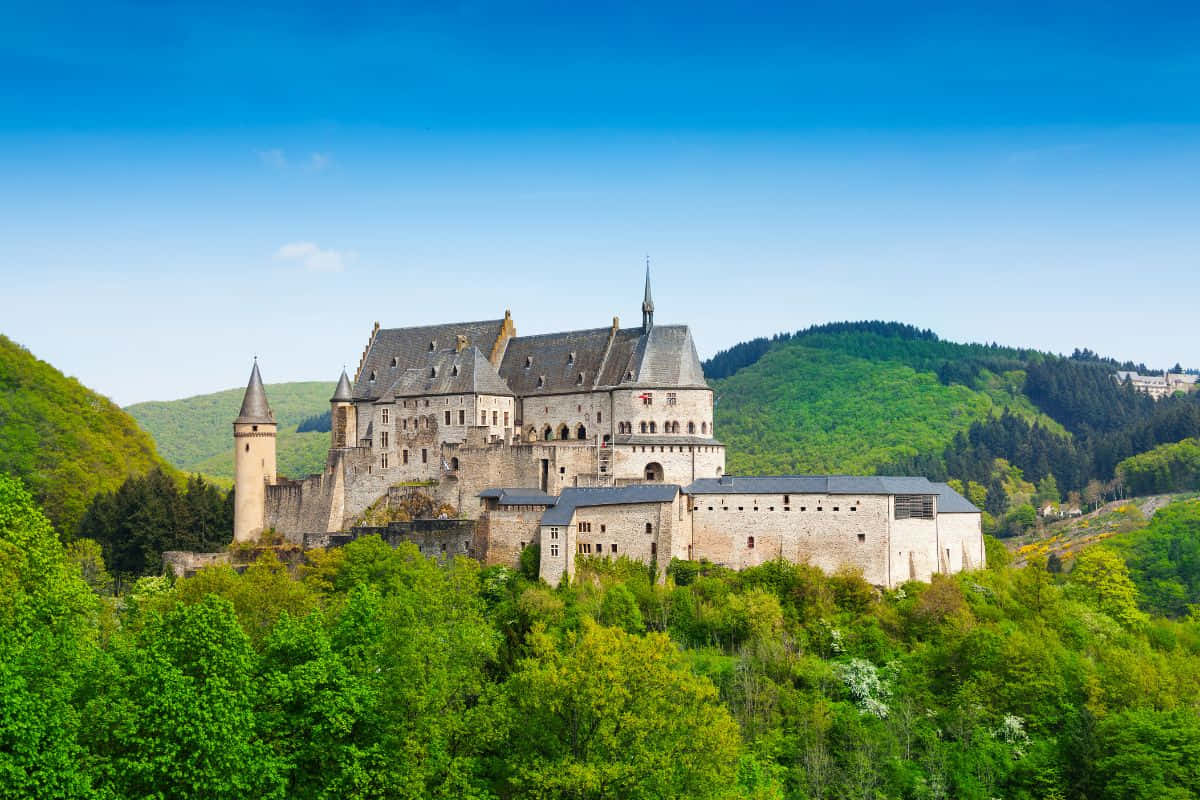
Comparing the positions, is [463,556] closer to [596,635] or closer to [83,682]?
[596,635]

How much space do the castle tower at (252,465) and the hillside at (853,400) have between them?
73.3 meters

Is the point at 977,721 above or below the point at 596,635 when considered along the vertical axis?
below

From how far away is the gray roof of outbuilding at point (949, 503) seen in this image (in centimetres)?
6000

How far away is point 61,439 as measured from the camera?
274ft

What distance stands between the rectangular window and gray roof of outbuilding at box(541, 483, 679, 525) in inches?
397

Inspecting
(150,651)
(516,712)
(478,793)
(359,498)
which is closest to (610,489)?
(359,498)

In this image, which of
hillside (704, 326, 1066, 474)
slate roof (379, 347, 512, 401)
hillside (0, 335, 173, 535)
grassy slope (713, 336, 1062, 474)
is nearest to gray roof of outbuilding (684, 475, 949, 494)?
slate roof (379, 347, 512, 401)

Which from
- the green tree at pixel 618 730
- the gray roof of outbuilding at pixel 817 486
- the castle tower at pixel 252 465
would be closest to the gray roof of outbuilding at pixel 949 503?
the gray roof of outbuilding at pixel 817 486

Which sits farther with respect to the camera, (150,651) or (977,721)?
(977,721)

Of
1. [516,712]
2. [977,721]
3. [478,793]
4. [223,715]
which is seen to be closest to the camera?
[223,715]

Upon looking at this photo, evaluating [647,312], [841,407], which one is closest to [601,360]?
[647,312]

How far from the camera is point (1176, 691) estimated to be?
5378cm

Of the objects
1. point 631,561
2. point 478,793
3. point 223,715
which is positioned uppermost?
point 631,561

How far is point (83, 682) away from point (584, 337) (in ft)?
138
